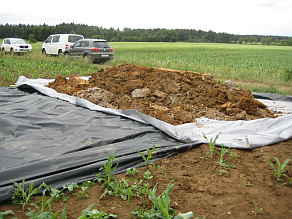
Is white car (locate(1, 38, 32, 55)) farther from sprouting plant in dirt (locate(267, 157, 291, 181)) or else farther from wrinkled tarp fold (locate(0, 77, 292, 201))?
sprouting plant in dirt (locate(267, 157, 291, 181))

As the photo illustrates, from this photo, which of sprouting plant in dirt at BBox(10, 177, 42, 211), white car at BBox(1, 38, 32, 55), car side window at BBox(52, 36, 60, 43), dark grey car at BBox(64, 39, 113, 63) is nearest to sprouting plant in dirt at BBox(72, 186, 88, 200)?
sprouting plant in dirt at BBox(10, 177, 42, 211)

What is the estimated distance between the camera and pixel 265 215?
2021 millimetres

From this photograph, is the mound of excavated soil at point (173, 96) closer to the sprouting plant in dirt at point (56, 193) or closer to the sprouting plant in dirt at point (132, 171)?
the sprouting plant in dirt at point (132, 171)

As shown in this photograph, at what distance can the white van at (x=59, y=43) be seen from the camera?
14414mm

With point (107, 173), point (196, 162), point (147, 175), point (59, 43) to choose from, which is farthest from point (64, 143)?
point (59, 43)

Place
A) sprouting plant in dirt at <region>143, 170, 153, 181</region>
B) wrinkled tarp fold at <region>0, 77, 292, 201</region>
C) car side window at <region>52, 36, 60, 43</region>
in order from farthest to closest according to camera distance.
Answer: car side window at <region>52, 36, 60, 43</region>, sprouting plant in dirt at <region>143, 170, 153, 181</region>, wrinkled tarp fold at <region>0, 77, 292, 201</region>

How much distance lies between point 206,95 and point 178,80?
786 millimetres

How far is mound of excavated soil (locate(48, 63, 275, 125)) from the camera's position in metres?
4.74

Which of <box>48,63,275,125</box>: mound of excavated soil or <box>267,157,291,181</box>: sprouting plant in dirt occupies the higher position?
<box>48,63,275,125</box>: mound of excavated soil

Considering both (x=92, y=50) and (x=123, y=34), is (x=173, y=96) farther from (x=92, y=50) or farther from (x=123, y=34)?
(x=123, y=34)

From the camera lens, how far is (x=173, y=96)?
Result: 5289mm

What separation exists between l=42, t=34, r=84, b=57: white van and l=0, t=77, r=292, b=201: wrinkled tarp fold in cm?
1042

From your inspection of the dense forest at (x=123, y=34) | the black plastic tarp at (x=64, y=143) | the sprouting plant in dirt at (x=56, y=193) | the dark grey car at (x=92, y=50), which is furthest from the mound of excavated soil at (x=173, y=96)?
the dense forest at (x=123, y=34)

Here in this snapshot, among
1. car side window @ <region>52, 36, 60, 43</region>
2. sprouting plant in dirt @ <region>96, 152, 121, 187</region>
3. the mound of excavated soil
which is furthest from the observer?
car side window @ <region>52, 36, 60, 43</region>
